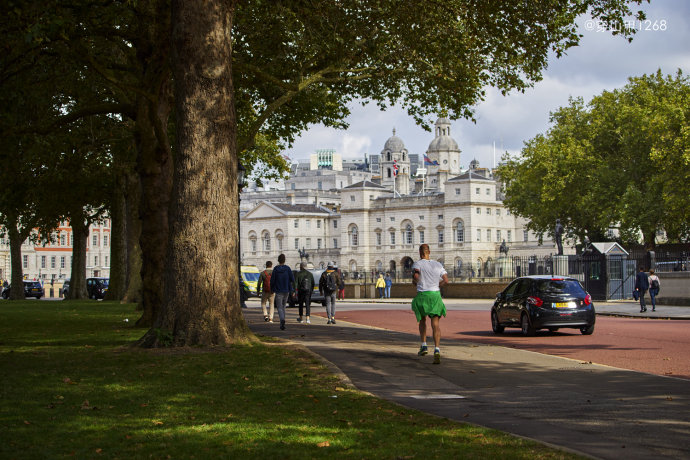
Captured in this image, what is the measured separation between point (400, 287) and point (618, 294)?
2186 cm

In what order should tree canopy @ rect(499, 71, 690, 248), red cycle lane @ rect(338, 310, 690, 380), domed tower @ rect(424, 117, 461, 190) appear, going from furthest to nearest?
domed tower @ rect(424, 117, 461, 190) < tree canopy @ rect(499, 71, 690, 248) < red cycle lane @ rect(338, 310, 690, 380)

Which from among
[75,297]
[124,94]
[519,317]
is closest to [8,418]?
[519,317]

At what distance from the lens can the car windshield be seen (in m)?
22.0

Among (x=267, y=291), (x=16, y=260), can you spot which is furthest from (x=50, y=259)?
(x=267, y=291)

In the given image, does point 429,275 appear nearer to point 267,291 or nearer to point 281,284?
point 281,284

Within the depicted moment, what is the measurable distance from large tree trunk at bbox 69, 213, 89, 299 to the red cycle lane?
90.8ft

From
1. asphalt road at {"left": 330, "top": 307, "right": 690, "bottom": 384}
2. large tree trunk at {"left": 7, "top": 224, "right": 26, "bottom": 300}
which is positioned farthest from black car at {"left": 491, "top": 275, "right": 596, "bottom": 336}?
large tree trunk at {"left": 7, "top": 224, "right": 26, "bottom": 300}

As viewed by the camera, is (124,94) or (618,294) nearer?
(124,94)

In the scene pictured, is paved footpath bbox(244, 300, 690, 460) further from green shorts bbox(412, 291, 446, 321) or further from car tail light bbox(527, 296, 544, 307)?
car tail light bbox(527, 296, 544, 307)

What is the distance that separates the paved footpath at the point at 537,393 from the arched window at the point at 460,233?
421 feet

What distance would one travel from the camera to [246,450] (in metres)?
7.17

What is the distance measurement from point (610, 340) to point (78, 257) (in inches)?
1624

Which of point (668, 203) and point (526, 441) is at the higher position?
point (668, 203)

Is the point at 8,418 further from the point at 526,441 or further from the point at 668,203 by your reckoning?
the point at 668,203
